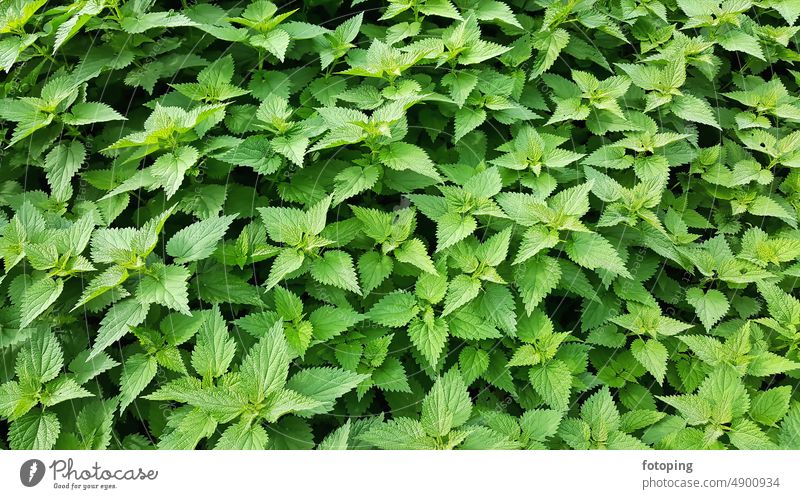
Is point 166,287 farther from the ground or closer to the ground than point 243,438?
farther from the ground

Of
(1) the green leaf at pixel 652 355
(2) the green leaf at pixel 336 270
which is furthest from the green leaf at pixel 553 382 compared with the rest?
(2) the green leaf at pixel 336 270

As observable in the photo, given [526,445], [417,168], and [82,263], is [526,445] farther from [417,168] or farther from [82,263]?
[82,263]

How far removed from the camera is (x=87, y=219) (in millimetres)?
2652

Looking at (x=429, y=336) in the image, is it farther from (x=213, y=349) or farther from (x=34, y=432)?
(x=34, y=432)

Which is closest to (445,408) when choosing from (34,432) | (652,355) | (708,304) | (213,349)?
(213,349)

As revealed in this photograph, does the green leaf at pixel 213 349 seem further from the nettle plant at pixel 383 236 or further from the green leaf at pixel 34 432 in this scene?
the green leaf at pixel 34 432

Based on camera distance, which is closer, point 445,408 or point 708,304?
point 445,408

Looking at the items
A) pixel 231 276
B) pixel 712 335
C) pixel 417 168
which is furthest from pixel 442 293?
pixel 712 335

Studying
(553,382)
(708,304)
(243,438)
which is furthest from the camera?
(708,304)

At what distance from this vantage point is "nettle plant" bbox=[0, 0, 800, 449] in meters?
2.51

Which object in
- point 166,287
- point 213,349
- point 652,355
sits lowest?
point 652,355

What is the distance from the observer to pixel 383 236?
112 inches

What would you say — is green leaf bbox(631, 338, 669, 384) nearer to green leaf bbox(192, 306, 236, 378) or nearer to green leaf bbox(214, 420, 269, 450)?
green leaf bbox(214, 420, 269, 450)

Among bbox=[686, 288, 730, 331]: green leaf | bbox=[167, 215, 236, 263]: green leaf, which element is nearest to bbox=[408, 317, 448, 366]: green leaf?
bbox=[167, 215, 236, 263]: green leaf
